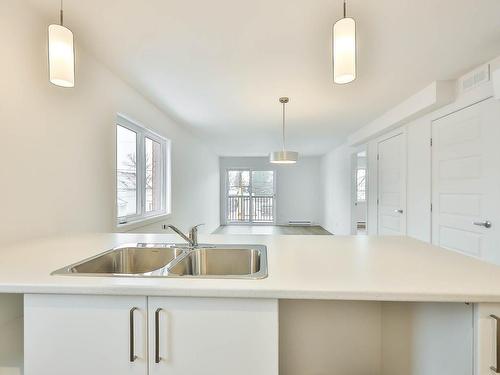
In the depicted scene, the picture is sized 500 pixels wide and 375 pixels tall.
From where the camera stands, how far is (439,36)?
1.88 m

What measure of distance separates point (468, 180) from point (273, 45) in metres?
2.29

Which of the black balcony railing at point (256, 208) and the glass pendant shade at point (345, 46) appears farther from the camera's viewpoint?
the black balcony railing at point (256, 208)

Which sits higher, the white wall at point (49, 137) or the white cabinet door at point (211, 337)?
the white wall at point (49, 137)

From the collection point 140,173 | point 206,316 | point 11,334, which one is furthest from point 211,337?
point 140,173

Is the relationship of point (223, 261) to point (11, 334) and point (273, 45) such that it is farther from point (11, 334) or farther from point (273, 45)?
point (273, 45)

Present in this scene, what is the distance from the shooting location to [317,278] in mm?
964

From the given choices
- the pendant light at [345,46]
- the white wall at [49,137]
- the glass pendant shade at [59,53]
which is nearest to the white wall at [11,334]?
the white wall at [49,137]

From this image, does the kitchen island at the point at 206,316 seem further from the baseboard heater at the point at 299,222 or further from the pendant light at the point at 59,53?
the baseboard heater at the point at 299,222

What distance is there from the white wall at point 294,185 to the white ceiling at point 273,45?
5573mm

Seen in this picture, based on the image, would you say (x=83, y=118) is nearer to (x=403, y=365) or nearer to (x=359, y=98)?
(x=403, y=365)

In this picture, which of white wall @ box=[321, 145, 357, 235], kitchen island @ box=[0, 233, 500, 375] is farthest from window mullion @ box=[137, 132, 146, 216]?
white wall @ box=[321, 145, 357, 235]

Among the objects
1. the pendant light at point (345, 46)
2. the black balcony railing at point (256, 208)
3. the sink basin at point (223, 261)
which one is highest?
the pendant light at point (345, 46)

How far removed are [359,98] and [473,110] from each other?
1.13 metres

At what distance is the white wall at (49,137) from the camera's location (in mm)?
1479
